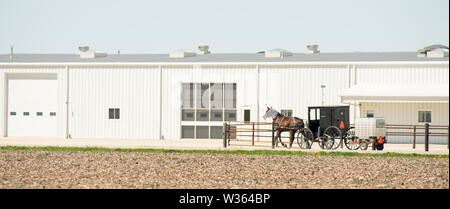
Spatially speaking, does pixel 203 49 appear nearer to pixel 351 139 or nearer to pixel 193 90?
pixel 193 90

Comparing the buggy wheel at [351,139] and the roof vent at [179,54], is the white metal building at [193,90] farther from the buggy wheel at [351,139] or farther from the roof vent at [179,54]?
the buggy wheel at [351,139]

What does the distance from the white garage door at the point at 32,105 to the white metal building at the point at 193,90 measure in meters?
0.05

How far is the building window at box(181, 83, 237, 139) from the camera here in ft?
105

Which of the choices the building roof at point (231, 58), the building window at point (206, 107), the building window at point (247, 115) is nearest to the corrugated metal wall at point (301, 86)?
the building window at point (247, 115)

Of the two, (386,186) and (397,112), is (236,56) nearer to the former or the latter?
(397,112)

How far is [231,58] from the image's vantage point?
1352 inches

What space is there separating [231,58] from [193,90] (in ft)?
9.96

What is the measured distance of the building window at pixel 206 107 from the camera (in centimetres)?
3203

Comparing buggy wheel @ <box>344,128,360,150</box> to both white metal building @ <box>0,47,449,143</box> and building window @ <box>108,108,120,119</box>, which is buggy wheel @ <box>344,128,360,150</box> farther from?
building window @ <box>108,108,120,119</box>

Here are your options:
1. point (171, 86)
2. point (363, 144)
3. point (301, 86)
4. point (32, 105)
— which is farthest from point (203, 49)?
point (363, 144)

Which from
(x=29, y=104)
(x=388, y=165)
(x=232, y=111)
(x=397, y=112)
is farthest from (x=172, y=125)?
(x=388, y=165)

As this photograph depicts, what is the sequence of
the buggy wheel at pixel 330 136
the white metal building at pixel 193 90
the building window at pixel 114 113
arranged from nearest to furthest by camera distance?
the buggy wheel at pixel 330 136, the white metal building at pixel 193 90, the building window at pixel 114 113

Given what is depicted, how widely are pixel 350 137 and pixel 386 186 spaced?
10.7 meters

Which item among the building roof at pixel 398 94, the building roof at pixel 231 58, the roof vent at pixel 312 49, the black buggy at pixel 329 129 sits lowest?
the black buggy at pixel 329 129
